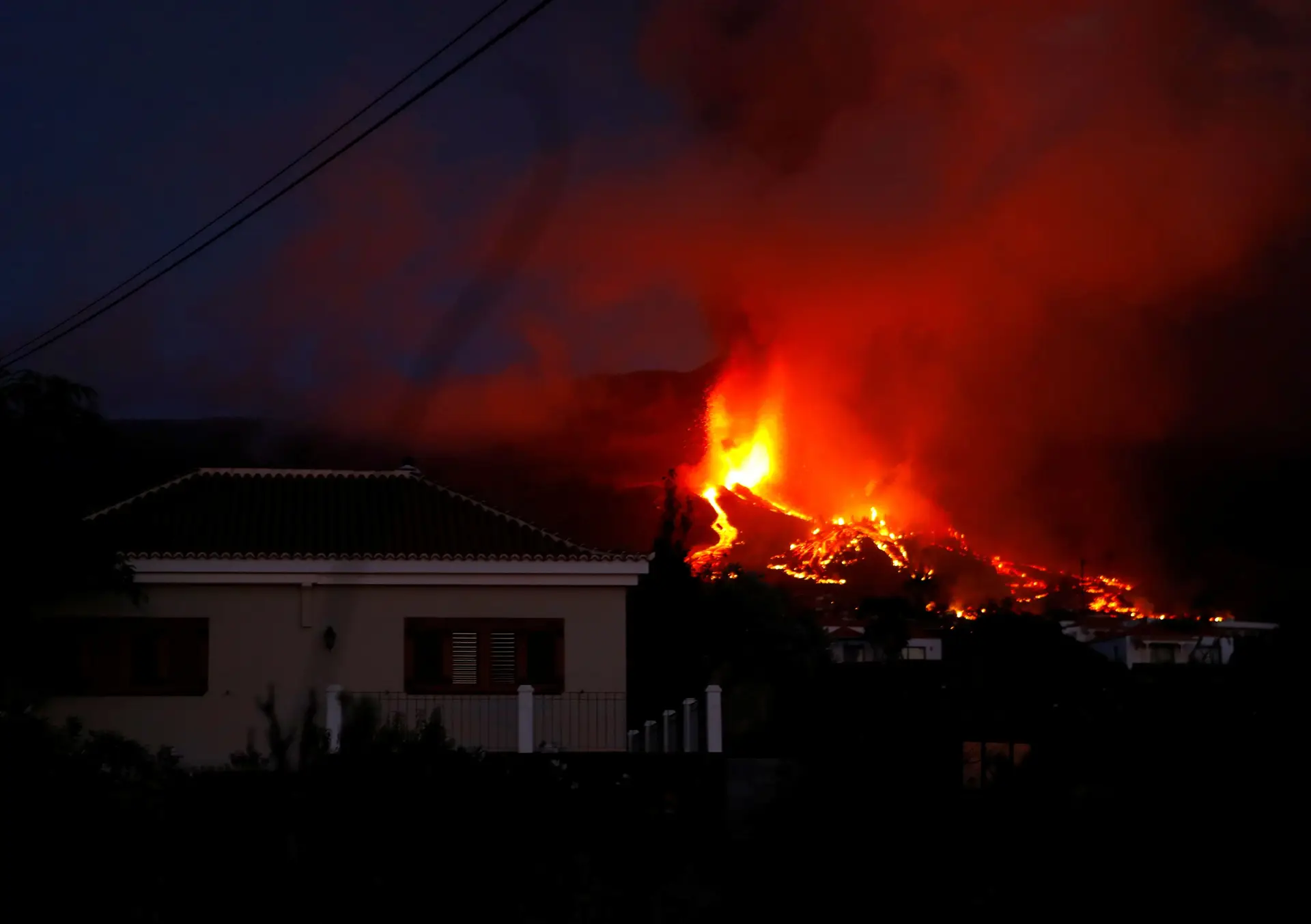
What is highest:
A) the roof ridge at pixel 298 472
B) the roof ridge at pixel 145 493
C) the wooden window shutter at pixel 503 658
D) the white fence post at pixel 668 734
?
the roof ridge at pixel 298 472

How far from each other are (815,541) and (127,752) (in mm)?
94008

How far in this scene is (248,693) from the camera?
18.1m

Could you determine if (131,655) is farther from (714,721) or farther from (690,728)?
(714,721)

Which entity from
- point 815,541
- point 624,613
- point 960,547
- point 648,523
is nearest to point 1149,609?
point 960,547

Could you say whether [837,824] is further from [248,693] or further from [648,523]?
[648,523]

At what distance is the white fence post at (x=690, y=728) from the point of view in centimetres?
1806

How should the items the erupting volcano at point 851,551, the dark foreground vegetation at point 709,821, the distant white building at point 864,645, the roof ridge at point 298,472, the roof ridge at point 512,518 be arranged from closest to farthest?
the dark foreground vegetation at point 709,821, the roof ridge at point 512,518, the roof ridge at point 298,472, the distant white building at point 864,645, the erupting volcano at point 851,551

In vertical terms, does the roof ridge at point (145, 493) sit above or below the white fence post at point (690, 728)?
above

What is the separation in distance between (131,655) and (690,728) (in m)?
6.90

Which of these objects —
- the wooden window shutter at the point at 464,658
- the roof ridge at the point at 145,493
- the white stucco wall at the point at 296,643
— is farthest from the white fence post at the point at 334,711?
the roof ridge at the point at 145,493

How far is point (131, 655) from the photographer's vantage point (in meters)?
18.1

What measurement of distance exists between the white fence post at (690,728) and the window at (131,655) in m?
5.89

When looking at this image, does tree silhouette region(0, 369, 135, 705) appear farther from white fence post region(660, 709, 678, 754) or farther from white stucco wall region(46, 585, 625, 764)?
white fence post region(660, 709, 678, 754)

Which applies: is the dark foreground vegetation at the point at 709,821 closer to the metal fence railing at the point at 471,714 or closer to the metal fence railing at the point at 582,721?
the metal fence railing at the point at 582,721
